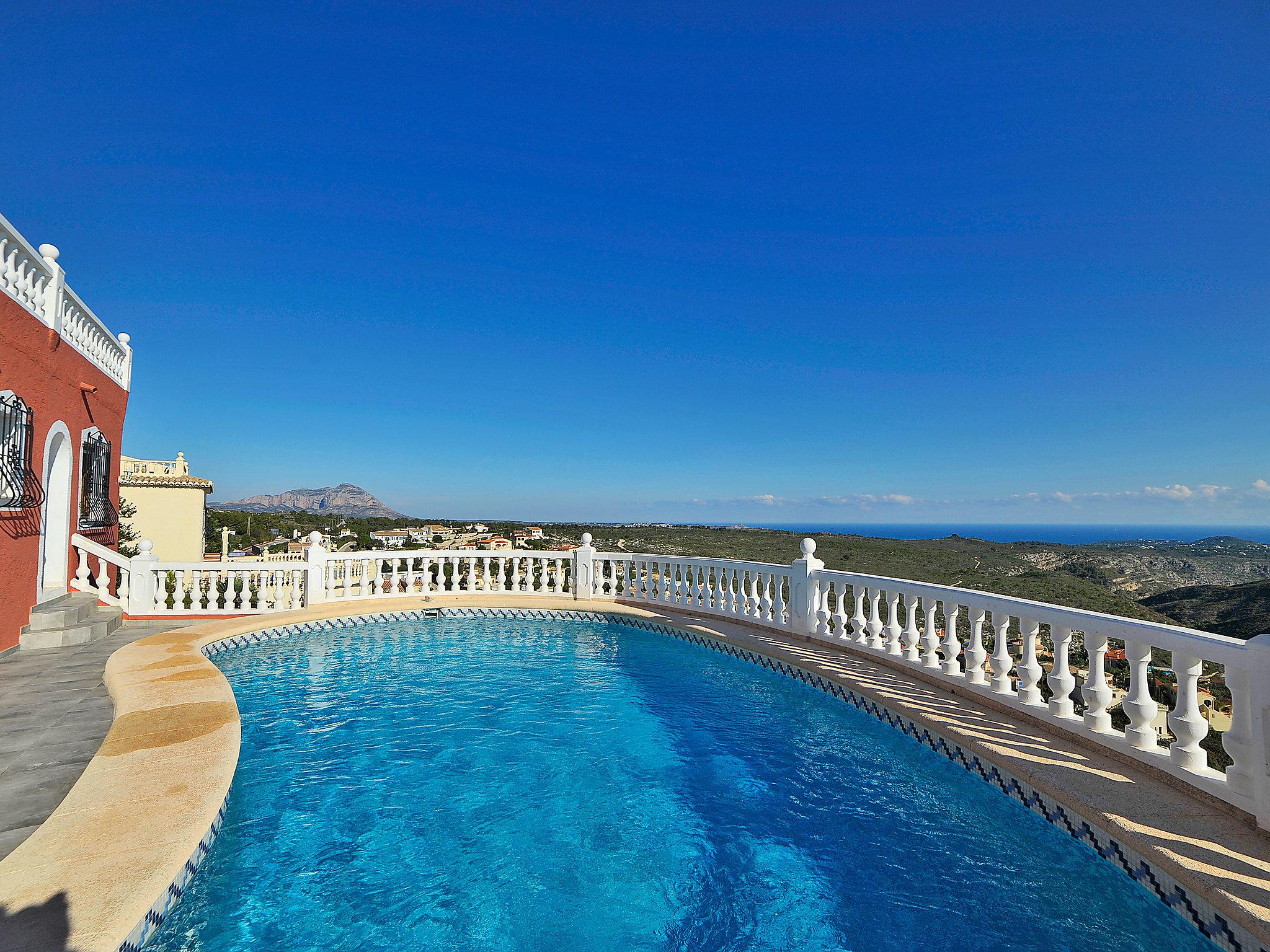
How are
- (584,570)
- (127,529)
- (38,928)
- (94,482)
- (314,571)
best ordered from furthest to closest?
(127,529)
(584,570)
(314,571)
(94,482)
(38,928)

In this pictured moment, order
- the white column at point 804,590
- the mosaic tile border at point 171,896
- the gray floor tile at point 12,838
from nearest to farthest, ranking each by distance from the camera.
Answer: the mosaic tile border at point 171,896
the gray floor tile at point 12,838
the white column at point 804,590

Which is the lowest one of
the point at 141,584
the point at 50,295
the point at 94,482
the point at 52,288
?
the point at 141,584

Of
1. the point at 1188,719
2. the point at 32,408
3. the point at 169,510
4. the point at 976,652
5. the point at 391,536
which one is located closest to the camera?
the point at 1188,719

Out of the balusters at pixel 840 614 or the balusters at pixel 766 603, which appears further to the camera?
the balusters at pixel 766 603

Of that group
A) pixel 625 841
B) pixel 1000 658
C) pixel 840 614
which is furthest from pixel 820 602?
pixel 625 841

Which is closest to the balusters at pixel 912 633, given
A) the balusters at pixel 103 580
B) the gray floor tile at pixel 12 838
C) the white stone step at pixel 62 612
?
the gray floor tile at pixel 12 838

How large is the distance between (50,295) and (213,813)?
8.14 meters

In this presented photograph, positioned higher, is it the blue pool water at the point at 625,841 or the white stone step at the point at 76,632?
the white stone step at the point at 76,632

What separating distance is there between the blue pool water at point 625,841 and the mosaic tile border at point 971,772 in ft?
0.22

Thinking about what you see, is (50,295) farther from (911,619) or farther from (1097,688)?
(1097,688)

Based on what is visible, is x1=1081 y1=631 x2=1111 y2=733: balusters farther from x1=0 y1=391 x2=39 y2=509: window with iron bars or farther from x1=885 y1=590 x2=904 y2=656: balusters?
x1=0 y1=391 x2=39 y2=509: window with iron bars

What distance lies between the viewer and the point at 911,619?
20.3 feet

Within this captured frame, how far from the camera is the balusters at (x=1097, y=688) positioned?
13.1 ft

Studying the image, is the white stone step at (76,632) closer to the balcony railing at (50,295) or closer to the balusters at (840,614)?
the balcony railing at (50,295)
